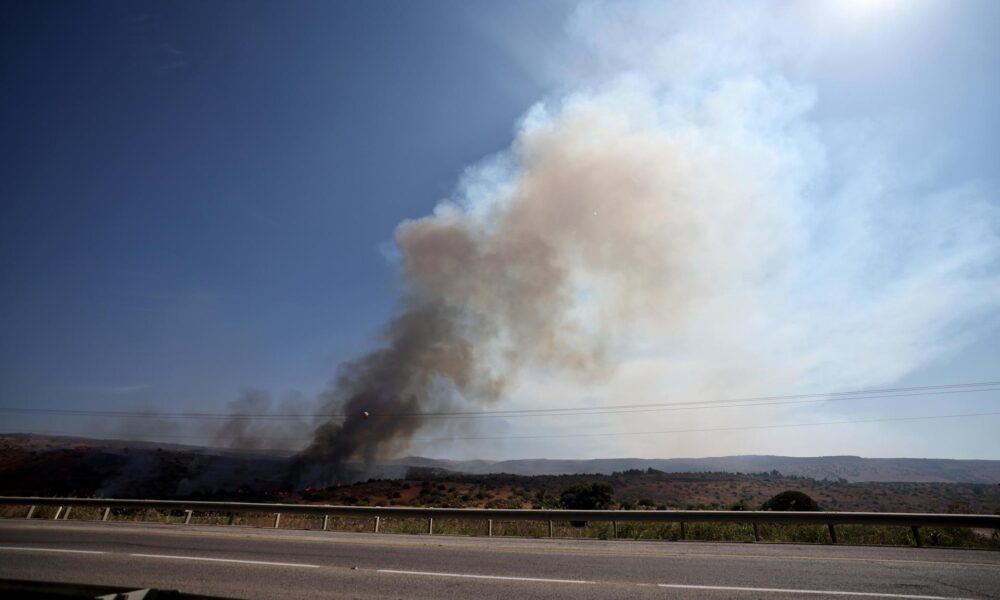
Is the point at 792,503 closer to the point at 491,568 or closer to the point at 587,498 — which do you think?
the point at 587,498

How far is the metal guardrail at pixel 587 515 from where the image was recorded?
12.3 m

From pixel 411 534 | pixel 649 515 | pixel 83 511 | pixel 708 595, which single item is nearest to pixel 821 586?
pixel 708 595

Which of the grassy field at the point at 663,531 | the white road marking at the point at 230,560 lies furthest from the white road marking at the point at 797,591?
the grassy field at the point at 663,531

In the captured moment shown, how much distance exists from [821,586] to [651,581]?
2.48 meters

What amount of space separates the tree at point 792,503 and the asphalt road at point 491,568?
17806 mm

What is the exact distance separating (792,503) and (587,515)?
20.2 metres

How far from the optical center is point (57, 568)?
27.9ft

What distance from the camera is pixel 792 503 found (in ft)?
91.3

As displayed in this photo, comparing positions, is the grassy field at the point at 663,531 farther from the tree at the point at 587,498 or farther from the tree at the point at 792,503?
the tree at the point at 587,498

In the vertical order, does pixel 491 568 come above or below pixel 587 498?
above

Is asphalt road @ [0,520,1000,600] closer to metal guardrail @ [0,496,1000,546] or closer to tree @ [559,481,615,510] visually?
metal guardrail @ [0,496,1000,546]

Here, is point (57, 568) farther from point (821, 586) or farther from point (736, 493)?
point (736, 493)

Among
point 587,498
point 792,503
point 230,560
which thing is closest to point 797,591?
point 230,560

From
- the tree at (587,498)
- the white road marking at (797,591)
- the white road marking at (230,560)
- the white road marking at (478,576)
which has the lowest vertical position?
the tree at (587,498)
